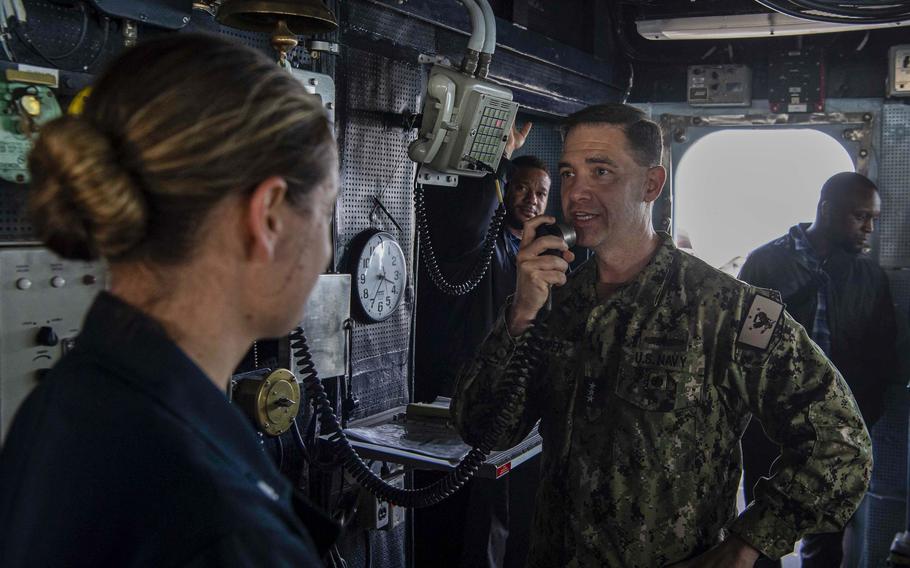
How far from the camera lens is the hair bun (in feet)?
2.88

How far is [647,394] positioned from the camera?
2127mm

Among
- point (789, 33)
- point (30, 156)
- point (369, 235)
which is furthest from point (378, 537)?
point (789, 33)

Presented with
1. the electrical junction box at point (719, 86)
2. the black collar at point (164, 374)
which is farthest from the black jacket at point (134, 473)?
the electrical junction box at point (719, 86)

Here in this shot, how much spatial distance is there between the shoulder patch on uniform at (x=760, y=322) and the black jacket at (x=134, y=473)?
151 centimetres

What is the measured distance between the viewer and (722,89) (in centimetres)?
558

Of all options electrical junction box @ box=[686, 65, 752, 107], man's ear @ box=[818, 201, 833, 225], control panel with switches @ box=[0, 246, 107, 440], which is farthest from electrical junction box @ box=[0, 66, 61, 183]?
electrical junction box @ box=[686, 65, 752, 107]

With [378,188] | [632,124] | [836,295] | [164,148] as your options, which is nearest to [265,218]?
[164,148]

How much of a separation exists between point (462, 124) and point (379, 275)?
2.55 feet

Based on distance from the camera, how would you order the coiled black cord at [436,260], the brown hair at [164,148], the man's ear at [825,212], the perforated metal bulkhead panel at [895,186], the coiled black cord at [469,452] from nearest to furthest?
1. the brown hair at [164,148]
2. the coiled black cord at [469,452]
3. the coiled black cord at [436,260]
4. the man's ear at [825,212]
5. the perforated metal bulkhead panel at [895,186]

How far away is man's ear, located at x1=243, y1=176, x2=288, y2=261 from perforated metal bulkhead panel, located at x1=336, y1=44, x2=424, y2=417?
2535 millimetres

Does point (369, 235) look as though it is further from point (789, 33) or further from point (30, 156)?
point (789, 33)

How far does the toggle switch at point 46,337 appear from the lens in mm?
2168

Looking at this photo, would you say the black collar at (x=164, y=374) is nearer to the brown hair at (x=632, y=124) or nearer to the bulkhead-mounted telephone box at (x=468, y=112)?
the brown hair at (x=632, y=124)

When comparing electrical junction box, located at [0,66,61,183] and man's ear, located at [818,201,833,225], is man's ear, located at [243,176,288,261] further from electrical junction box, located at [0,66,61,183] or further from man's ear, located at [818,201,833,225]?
man's ear, located at [818,201,833,225]
